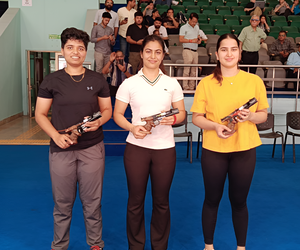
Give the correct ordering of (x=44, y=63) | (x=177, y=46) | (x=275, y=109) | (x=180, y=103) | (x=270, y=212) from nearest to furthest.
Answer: (x=180, y=103)
(x=270, y=212)
(x=275, y=109)
(x=177, y=46)
(x=44, y=63)

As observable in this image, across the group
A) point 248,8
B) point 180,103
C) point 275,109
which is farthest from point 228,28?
point 180,103

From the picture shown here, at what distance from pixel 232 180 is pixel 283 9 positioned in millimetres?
10580

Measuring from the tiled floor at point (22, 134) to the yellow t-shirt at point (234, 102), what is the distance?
514 centimetres

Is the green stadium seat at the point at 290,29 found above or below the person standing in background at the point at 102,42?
above

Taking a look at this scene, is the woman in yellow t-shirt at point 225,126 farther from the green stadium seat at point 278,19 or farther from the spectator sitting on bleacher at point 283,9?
the spectator sitting on bleacher at point 283,9

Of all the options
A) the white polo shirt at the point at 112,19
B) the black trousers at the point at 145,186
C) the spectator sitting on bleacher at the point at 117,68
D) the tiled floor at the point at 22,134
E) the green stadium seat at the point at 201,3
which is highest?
the green stadium seat at the point at 201,3

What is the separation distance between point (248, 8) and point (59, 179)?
1061 cm

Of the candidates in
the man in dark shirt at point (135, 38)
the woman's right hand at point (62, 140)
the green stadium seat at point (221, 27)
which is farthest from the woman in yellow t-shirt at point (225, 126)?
the green stadium seat at point (221, 27)

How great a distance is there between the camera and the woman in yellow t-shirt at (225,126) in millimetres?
2084

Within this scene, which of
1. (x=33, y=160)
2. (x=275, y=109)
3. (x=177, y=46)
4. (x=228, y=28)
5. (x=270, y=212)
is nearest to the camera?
(x=270, y=212)

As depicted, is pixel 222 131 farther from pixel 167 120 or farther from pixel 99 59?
pixel 99 59

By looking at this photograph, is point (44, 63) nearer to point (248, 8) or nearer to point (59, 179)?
point (248, 8)

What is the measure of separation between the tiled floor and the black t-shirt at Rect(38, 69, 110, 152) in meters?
4.66

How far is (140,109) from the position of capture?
2166 millimetres
